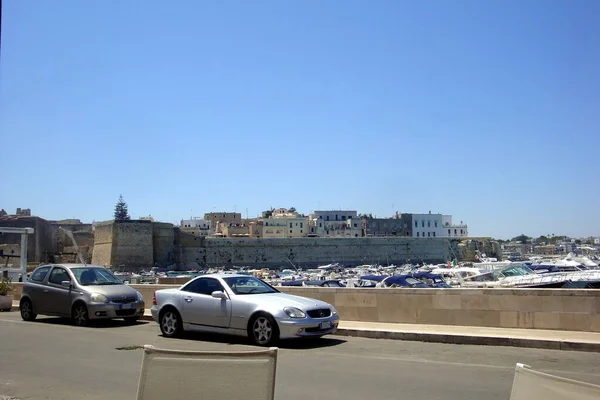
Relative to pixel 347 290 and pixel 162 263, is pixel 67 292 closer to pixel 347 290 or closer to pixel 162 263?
pixel 347 290

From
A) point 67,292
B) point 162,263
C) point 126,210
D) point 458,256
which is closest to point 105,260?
point 162,263

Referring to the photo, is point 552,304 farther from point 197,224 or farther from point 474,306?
point 197,224

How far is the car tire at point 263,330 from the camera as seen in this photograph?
10.9 meters

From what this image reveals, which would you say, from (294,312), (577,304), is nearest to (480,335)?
(577,304)

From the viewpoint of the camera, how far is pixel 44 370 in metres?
9.04

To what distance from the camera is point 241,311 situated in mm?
11398

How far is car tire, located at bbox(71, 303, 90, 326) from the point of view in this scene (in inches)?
579

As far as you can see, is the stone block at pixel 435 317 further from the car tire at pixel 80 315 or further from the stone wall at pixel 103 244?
the stone wall at pixel 103 244

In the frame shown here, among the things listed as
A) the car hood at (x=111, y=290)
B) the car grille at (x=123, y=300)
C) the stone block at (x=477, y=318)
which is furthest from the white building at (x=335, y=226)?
the stone block at (x=477, y=318)

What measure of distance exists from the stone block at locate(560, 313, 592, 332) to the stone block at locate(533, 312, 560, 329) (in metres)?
0.10

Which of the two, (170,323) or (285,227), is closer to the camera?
(170,323)

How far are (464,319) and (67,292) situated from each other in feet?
33.1

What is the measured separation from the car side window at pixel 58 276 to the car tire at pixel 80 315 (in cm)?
92

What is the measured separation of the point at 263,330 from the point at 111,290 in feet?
18.8
